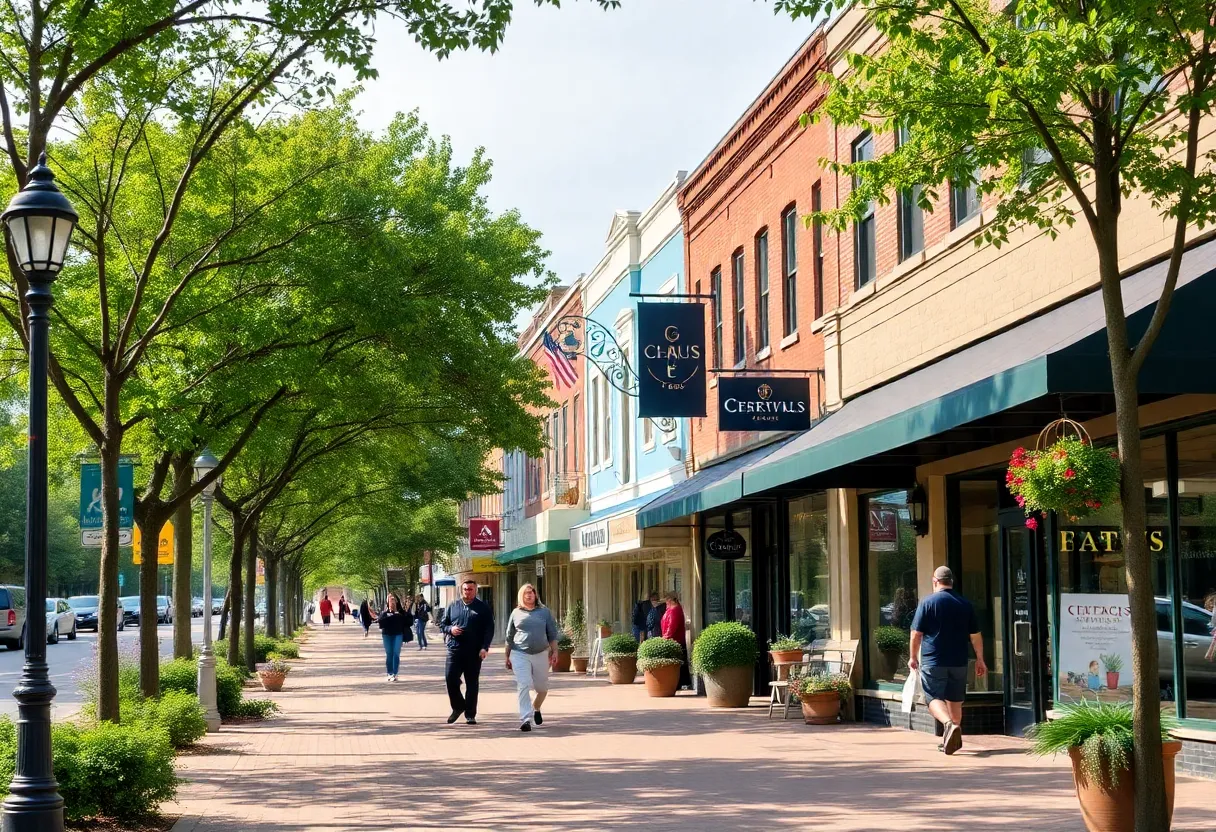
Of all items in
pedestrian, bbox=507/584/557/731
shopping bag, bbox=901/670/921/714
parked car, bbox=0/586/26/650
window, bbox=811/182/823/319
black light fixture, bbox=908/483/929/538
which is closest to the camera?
shopping bag, bbox=901/670/921/714

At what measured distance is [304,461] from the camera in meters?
27.8

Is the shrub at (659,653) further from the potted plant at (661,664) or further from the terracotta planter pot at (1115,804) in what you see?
the terracotta planter pot at (1115,804)

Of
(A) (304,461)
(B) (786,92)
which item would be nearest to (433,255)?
(B) (786,92)

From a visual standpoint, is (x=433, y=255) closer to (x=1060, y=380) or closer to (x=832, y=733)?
(x=832, y=733)

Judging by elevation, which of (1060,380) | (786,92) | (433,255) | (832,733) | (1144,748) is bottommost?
(832,733)

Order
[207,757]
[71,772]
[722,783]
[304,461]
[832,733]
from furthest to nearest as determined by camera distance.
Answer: [304,461] < [832,733] < [207,757] < [722,783] < [71,772]

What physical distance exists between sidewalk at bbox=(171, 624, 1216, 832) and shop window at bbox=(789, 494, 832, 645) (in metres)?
1.52

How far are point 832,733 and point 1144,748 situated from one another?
8864mm

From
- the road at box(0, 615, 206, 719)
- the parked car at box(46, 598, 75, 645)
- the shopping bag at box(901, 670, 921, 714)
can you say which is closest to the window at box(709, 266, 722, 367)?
the shopping bag at box(901, 670, 921, 714)

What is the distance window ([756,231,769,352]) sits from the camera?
22.8 m

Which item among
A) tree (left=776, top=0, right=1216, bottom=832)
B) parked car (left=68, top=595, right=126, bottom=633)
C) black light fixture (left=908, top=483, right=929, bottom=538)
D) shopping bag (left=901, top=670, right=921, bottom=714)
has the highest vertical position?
tree (left=776, top=0, right=1216, bottom=832)

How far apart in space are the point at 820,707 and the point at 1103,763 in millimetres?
9104

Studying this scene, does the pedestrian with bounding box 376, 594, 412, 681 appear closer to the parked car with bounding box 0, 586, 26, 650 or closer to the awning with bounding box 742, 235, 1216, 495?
the awning with bounding box 742, 235, 1216, 495

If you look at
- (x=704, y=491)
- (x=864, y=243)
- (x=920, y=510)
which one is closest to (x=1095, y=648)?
(x=920, y=510)
